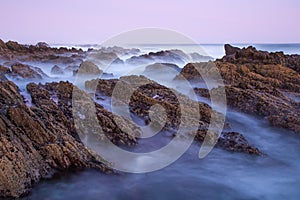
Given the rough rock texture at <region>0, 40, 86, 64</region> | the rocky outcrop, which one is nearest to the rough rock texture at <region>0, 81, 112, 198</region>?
the rocky outcrop

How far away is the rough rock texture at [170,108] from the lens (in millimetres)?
8758

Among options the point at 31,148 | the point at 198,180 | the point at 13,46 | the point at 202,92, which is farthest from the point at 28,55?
the point at 198,180

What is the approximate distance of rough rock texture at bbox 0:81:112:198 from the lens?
18.9 ft

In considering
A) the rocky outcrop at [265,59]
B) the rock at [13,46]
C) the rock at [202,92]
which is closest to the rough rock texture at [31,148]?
the rock at [202,92]

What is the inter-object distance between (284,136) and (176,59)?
24.8m

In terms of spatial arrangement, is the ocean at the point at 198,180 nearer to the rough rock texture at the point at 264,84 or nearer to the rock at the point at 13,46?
the rough rock texture at the point at 264,84

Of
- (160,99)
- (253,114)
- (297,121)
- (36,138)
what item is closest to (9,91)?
(36,138)

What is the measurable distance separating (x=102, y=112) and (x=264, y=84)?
295 inches

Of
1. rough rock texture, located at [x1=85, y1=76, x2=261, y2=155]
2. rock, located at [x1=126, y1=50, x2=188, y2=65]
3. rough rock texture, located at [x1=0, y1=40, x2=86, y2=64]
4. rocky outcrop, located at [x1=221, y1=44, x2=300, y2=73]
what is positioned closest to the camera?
rough rock texture, located at [x1=85, y1=76, x2=261, y2=155]

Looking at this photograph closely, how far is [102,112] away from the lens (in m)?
8.70

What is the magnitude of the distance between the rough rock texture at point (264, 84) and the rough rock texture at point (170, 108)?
1842mm

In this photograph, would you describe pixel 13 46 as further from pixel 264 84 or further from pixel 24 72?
pixel 264 84

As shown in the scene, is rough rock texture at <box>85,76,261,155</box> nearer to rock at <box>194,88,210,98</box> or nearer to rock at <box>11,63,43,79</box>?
rock at <box>194,88,210,98</box>

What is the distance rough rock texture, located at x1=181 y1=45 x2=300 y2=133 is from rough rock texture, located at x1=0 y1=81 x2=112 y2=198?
6314 mm
